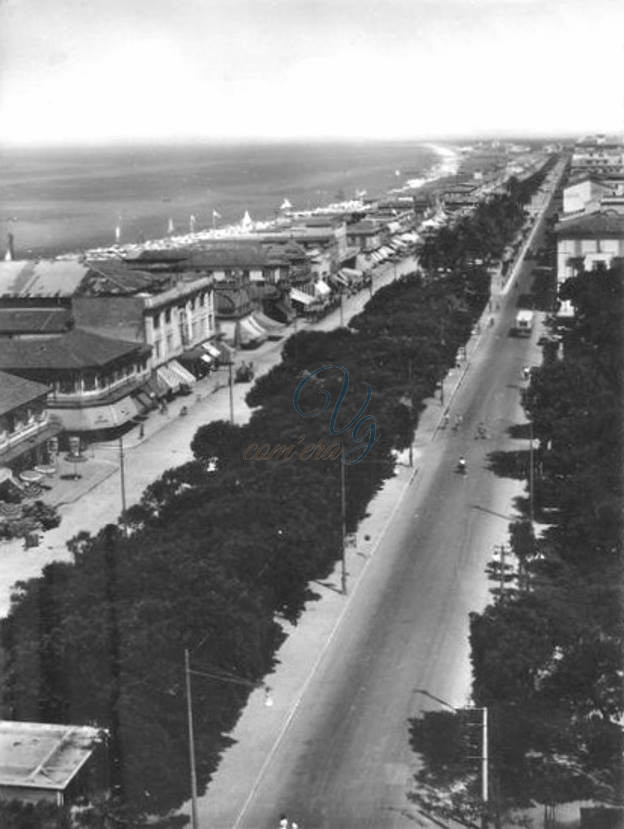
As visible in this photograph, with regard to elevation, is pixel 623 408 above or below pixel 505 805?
above

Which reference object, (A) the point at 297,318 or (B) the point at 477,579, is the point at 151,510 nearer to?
(B) the point at 477,579

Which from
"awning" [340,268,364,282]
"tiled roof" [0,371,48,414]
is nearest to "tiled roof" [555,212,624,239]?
"awning" [340,268,364,282]

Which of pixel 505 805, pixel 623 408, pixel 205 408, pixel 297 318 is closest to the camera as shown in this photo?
pixel 505 805

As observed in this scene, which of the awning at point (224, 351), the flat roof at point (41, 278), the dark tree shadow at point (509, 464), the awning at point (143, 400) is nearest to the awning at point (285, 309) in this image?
the awning at point (224, 351)

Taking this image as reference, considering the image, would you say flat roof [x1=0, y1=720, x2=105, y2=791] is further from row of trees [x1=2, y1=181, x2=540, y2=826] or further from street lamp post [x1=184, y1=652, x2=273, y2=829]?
street lamp post [x1=184, y1=652, x2=273, y2=829]

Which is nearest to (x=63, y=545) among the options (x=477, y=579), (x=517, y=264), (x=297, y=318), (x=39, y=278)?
(x=477, y=579)

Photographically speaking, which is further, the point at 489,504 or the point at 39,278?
the point at 39,278
